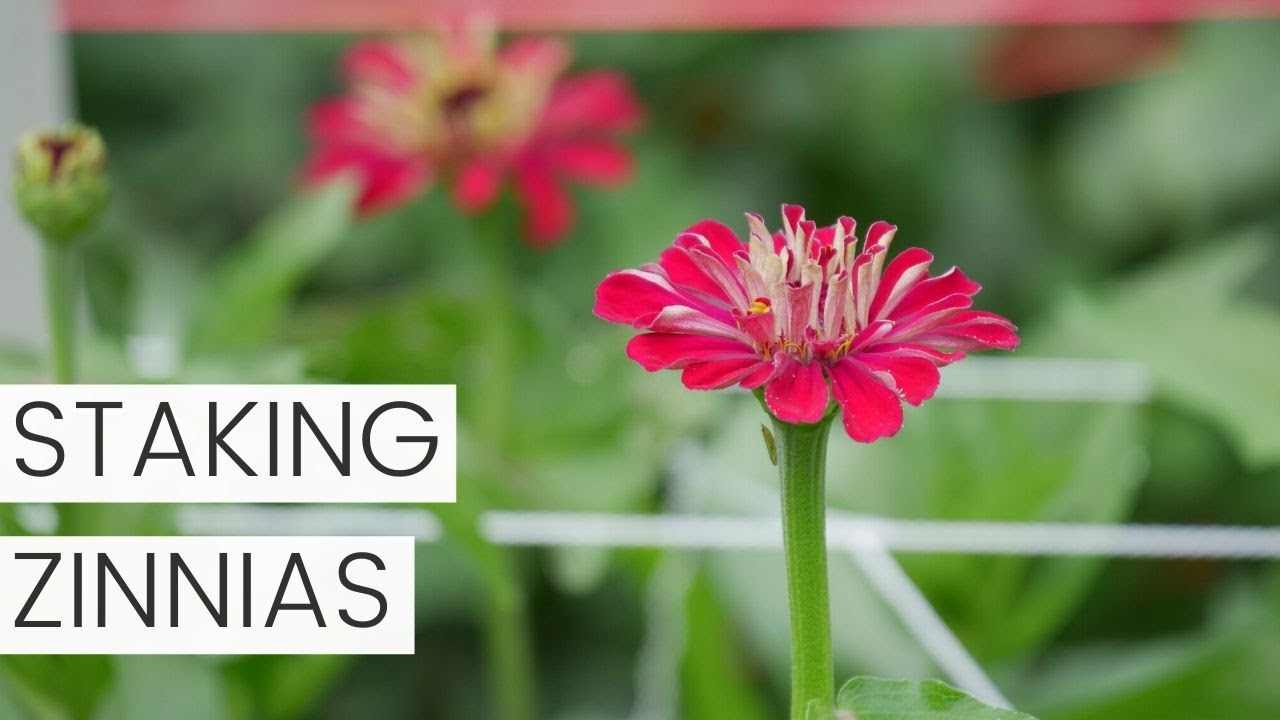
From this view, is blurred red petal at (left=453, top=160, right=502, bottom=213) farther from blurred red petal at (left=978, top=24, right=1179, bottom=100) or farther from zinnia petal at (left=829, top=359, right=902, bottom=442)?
blurred red petal at (left=978, top=24, right=1179, bottom=100)

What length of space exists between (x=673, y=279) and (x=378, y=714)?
31cm

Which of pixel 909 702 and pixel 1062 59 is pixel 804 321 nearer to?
pixel 909 702

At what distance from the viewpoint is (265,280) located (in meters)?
0.34

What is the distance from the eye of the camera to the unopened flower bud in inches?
9.4

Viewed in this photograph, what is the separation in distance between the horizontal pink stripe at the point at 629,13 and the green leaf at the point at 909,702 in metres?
0.44

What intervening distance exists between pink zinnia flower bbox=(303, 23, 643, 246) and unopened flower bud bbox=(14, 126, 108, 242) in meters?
0.12

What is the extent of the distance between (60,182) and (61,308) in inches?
0.9

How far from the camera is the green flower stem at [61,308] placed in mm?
233

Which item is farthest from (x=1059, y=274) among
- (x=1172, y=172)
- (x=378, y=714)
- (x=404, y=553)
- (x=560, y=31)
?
(x=404, y=553)

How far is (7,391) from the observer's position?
0.22 meters

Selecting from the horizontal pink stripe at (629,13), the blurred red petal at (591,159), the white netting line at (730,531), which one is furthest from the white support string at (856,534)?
the horizontal pink stripe at (629,13)

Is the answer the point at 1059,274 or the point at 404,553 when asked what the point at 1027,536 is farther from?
the point at 1059,274

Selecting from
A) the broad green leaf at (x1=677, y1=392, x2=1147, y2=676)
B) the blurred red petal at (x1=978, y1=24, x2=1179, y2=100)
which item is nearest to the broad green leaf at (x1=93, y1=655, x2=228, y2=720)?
the broad green leaf at (x1=677, y1=392, x2=1147, y2=676)

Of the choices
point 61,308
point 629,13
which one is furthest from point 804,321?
point 629,13
